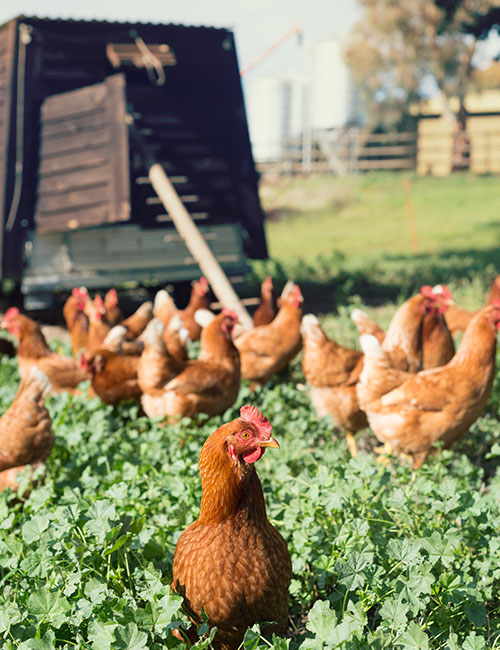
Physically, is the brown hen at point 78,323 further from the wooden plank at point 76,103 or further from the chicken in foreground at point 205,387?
the wooden plank at point 76,103

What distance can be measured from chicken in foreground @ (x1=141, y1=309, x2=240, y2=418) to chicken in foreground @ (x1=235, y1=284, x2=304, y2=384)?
30.4 inches

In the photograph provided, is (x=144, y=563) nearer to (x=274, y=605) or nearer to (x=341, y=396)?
(x=274, y=605)

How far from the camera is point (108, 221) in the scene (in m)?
8.48

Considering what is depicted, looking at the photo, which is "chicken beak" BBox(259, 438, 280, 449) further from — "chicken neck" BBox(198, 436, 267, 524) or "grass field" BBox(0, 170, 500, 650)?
"grass field" BBox(0, 170, 500, 650)

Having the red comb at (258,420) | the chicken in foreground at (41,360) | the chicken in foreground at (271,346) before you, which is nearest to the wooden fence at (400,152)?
the chicken in foreground at (271,346)

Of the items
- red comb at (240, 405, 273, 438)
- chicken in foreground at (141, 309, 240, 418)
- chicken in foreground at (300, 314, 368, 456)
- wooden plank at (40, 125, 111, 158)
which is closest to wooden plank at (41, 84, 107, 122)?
wooden plank at (40, 125, 111, 158)

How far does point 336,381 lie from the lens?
15.2 feet

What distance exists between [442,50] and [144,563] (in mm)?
33148

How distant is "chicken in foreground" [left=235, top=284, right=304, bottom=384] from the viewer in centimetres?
570

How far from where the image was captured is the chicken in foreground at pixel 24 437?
12.0 feet

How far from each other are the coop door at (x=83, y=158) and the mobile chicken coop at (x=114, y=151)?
0.02 m

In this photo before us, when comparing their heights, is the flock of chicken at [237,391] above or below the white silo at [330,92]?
above

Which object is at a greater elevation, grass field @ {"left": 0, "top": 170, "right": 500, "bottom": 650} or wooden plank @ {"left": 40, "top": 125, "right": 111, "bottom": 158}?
wooden plank @ {"left": 40, "top": 125, "right": 111, "bottom": 158}

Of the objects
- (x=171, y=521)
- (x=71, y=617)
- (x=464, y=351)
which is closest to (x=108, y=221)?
(x=464, y=351)
